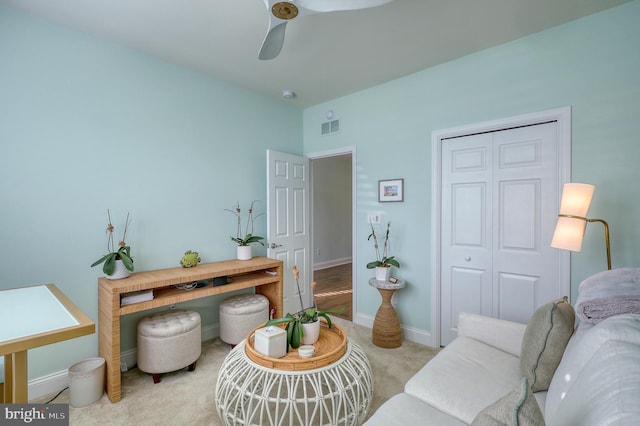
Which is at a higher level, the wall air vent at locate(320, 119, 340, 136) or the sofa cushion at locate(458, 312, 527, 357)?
the wall air vent at locate(320, 119, 340, 136)

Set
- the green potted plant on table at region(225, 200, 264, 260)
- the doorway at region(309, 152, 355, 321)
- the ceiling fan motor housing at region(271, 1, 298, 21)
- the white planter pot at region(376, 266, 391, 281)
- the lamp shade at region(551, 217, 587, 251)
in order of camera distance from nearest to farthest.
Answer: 1. the ceiling fan motor housing at region(271, 1, 298, 21)
2. the lamp shade at region(551, 217, 587, 251)
3. the white planter pot at region(376, 266, 391, 281)
4. the green potted plant on table at region(225, 200, 264, 260)
5. the doorway at region(309, 152, 355, 321)

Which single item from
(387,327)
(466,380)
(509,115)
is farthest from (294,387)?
(509,115)

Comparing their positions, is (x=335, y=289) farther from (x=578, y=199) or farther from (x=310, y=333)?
(x=578, y=199)

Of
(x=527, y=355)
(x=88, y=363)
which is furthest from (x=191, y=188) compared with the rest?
(x=527, y=355)

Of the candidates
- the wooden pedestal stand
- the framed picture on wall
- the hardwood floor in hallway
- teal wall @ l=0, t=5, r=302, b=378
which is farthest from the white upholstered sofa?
teal wall @ l=0, t=5, r=302, b=378

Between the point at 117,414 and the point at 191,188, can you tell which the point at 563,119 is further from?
the point at 117,414

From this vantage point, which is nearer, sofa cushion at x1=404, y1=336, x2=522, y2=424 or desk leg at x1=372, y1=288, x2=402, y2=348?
sofa cushion at x1=404, y1=336, x2=522, y2=424

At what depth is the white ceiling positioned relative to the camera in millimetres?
1974

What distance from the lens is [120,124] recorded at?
245 centimetres

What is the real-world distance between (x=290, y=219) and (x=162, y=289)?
1565 millimetres

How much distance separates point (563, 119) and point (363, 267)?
2.20m

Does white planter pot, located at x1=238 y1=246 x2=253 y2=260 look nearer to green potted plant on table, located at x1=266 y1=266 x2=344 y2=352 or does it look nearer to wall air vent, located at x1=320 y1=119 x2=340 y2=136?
green potted plant on table, located at x1=266 y1=266 x2=344 y2=352

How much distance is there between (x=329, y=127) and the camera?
3678mm

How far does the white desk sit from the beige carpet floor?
758mm
